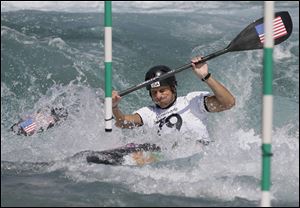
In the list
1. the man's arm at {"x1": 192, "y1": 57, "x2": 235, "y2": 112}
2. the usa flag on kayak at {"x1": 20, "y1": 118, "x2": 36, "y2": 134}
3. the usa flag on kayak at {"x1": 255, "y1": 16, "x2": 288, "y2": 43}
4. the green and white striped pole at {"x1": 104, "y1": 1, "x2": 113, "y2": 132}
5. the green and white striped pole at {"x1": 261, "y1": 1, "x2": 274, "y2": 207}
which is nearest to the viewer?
the green and white striped pole at {"x1": 261, "y1": 1, "x2": 274, "y2": 207}

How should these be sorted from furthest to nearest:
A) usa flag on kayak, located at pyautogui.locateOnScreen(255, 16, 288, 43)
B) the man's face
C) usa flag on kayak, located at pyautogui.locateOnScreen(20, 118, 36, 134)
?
usa flag on kayak, located at pyautogui.locateOnScreen(20, 118, 36, 134) → the man's face → usa flag on kayak, located at pyautogui.locateOnScreen(255, 16, 288, 43)

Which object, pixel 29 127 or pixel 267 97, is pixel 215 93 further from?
pixel 29 127

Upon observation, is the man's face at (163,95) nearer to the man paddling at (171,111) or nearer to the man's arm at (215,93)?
the man paddling at (171,111)

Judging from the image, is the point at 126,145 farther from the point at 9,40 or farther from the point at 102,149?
the point at 9,40

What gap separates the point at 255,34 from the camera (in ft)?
19.5

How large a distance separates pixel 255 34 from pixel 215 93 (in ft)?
1.93

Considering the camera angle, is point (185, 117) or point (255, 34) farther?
point (185, 117)

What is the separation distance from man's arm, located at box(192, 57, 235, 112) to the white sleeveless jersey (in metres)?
0.13

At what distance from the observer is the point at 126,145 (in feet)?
20.0

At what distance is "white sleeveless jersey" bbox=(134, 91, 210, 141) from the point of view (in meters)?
6.05

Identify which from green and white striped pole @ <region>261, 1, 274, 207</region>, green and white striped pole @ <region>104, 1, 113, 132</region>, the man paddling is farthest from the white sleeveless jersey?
green and white striped pole @ <region>261, 1, 274, 207</region>

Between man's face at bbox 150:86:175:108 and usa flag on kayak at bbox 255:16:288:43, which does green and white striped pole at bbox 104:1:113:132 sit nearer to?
man's face at bbox 150:86:175:108

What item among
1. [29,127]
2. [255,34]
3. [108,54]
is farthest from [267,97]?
[29,127]

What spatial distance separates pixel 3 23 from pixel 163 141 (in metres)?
7.22
